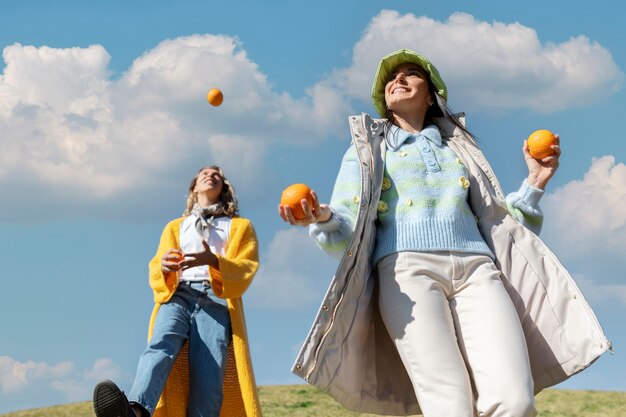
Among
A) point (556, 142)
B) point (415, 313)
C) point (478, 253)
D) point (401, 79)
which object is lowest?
point (415, 313)

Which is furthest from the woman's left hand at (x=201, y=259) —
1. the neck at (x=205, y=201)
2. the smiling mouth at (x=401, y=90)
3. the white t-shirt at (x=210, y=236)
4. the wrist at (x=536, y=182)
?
the wrist at (x=536, y=182)

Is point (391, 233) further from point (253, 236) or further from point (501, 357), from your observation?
point (253, 236)

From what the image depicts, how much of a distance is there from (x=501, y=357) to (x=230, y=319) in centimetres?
259

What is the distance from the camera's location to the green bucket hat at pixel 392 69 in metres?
4.88

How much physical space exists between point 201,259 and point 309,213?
1884 millimetres

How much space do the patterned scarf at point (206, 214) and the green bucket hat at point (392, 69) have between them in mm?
1828

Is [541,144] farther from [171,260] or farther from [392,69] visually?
[171,260]

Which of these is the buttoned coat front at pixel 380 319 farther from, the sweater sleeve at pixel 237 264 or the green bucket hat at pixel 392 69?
the sweater sleeve at pixel 237 264

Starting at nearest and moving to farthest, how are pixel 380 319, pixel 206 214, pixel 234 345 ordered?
pixel 380 319
pixel 234 345
pixel 206 214

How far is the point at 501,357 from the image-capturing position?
4.10m

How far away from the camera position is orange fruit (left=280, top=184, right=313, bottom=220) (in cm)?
395

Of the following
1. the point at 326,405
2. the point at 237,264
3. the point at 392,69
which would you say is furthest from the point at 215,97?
the point at 326,405

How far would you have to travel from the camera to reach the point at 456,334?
4316mm

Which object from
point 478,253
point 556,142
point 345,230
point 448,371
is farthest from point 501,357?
point 556,142
